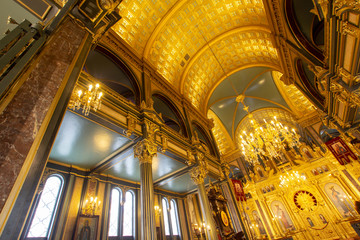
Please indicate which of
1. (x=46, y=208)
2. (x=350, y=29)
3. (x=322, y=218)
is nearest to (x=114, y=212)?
(x=46, y=208)

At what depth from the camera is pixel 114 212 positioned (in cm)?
888

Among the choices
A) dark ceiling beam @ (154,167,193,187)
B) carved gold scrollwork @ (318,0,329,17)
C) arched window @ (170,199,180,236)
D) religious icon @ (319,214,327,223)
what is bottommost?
religious icon @ (319,214,327,223)

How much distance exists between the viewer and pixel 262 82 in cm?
1859

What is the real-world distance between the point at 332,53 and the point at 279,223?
21.0 m

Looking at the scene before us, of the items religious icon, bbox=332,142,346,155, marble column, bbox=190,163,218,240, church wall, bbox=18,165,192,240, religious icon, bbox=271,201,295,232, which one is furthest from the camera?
religious icon, bbox=271,201,295,232

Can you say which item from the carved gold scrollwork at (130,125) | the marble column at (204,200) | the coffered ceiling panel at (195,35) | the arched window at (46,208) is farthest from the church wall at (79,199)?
the coffered ceiling panel at (195,35)

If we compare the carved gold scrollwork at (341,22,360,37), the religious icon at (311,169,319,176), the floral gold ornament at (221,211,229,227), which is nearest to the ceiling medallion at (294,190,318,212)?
the religious icon at (311,169,319,176)

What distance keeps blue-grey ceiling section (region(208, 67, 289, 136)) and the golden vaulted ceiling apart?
60.1 inches

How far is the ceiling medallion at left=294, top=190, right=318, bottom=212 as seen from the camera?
1912 centimetres

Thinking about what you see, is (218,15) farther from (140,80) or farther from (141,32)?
(140,80)

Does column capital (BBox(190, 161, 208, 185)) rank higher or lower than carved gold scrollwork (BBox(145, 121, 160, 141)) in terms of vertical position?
lower

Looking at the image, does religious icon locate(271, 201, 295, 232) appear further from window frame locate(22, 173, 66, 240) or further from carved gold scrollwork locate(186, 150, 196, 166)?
window frame locate(22, 173, 66, 240)

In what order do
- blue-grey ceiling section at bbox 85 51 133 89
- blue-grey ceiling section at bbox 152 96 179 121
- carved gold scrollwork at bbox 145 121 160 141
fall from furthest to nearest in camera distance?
blue-grey ceiling section at bbox 152 96 179 121 < blue-grey ceiling section at bbox 85 51 133 89 < carved gold scrollwork at bbox 145 121 160 141

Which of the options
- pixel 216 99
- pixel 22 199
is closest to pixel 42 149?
pixel 22 199
